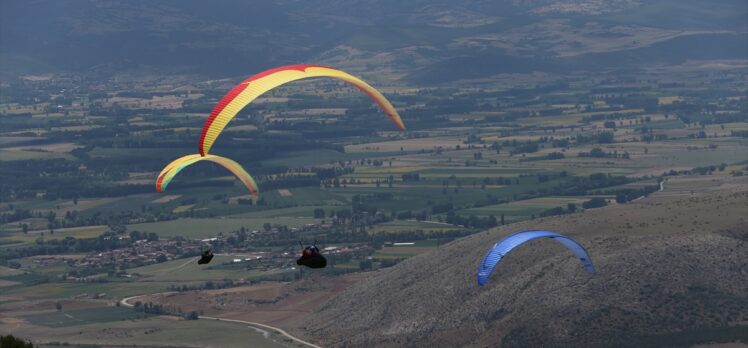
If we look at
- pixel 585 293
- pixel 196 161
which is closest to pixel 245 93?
pixel 196 161

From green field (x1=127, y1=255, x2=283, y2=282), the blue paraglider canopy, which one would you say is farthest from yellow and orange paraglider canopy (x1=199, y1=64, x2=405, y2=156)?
green field (x1=127, y1=255, x2=283, y2=282)

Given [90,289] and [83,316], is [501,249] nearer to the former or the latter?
[83,316]

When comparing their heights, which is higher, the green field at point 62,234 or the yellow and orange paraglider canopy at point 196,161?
the yellow and orange paraglider canopy at point 196,161

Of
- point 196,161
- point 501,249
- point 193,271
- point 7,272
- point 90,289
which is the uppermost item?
point 196,161

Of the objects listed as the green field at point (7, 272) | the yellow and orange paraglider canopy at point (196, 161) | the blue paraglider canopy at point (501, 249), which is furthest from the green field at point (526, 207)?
the yellow and orange paraglider canopy at point (196, 161)

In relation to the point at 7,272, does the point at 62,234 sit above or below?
above

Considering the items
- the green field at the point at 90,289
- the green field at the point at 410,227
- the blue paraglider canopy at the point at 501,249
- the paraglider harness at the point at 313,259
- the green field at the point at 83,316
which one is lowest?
the green field at the point at 83,316

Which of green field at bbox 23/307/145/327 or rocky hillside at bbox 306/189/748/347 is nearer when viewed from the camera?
rocky hillside at bbox 306/189/748/347

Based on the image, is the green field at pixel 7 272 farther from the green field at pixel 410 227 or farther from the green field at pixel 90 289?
the green field at pixel 410 227

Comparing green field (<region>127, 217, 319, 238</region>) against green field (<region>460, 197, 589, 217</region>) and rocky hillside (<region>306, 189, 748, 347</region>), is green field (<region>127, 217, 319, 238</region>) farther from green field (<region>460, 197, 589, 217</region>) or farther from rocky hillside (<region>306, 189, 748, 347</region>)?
rocky hillside (<region>306, 189, 748, 347</region>)

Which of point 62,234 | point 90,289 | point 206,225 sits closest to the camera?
point 90,289
